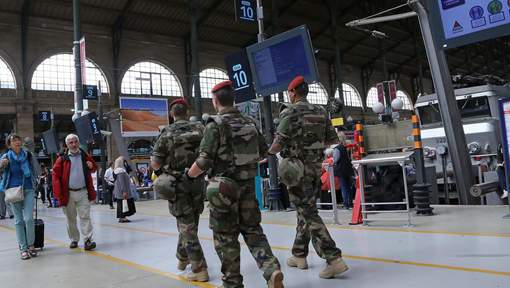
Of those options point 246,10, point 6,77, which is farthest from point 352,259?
point 6,77

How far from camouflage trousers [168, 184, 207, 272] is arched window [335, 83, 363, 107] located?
40963 mm

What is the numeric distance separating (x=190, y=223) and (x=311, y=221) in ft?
4.37

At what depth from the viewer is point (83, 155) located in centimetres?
703

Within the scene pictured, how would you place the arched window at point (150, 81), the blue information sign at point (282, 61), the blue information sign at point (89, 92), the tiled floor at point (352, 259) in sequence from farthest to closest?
the arched window at point (150, 81) < the blue information sign at point (89, 92) < the blue information sign at point (282, 61) < the tiled floor at point (352, 259)

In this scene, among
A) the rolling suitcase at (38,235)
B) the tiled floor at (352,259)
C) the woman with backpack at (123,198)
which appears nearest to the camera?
the tiled floor at (352,259)

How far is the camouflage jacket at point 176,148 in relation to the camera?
184 inches

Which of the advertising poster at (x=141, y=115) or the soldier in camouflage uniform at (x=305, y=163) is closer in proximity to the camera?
the soldier in camouflage uniform at (x=305, y=163)

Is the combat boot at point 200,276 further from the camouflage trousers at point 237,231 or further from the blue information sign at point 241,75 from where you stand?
the blue information sign at point 241,75

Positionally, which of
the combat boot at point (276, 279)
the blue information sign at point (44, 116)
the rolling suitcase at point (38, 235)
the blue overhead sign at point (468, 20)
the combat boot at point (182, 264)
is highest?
the blue information sign at point (44, 116)

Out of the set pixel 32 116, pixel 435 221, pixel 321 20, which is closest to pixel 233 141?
pixel 435 221

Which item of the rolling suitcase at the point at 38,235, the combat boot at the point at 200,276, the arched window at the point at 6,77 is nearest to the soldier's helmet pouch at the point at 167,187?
the combat boot at the point at 200,276

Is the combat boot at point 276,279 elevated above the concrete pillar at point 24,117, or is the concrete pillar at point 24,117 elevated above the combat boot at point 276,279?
the concrete pillar at point 24,117

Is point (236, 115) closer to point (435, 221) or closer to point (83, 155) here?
point (83, 155)

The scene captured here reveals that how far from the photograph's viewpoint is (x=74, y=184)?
677 centimetres
